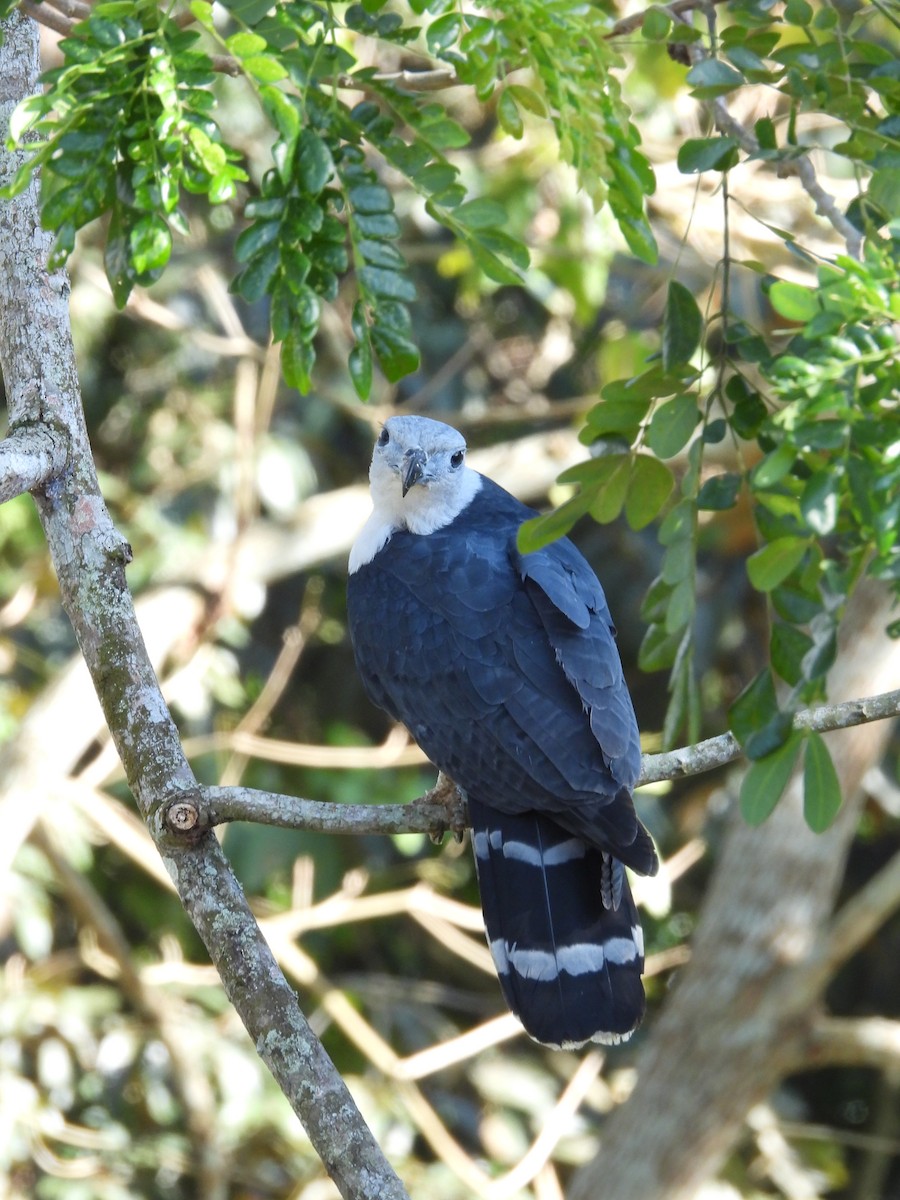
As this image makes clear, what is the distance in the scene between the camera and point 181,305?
6.09m

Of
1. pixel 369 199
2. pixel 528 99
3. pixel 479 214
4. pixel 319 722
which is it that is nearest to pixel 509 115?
pixel 528 99

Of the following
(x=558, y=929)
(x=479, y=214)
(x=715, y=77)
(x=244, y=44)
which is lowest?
(x=558, y=929)

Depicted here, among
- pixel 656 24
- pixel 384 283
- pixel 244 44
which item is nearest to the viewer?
pixel 244 44

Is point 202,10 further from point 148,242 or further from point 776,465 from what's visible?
point 776,465

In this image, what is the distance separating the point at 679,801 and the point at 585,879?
3.78 metres

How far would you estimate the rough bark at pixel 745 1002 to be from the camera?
511 centimetres

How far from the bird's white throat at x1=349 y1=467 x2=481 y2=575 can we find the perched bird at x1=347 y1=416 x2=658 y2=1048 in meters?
0.11

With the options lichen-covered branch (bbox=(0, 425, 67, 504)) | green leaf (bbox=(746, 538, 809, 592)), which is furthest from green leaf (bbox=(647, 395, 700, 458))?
lichen-covered branch (bbox=(0, 425, 67, 504))

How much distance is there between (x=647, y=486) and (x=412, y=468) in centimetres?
94

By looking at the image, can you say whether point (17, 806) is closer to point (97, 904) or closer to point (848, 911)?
point (97, 904)

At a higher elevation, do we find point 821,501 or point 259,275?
point 259,275

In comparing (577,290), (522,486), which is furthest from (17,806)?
(577,290)

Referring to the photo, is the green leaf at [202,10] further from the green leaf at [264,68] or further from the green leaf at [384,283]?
the green leaf at [384,283]

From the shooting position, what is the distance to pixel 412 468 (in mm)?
3141
